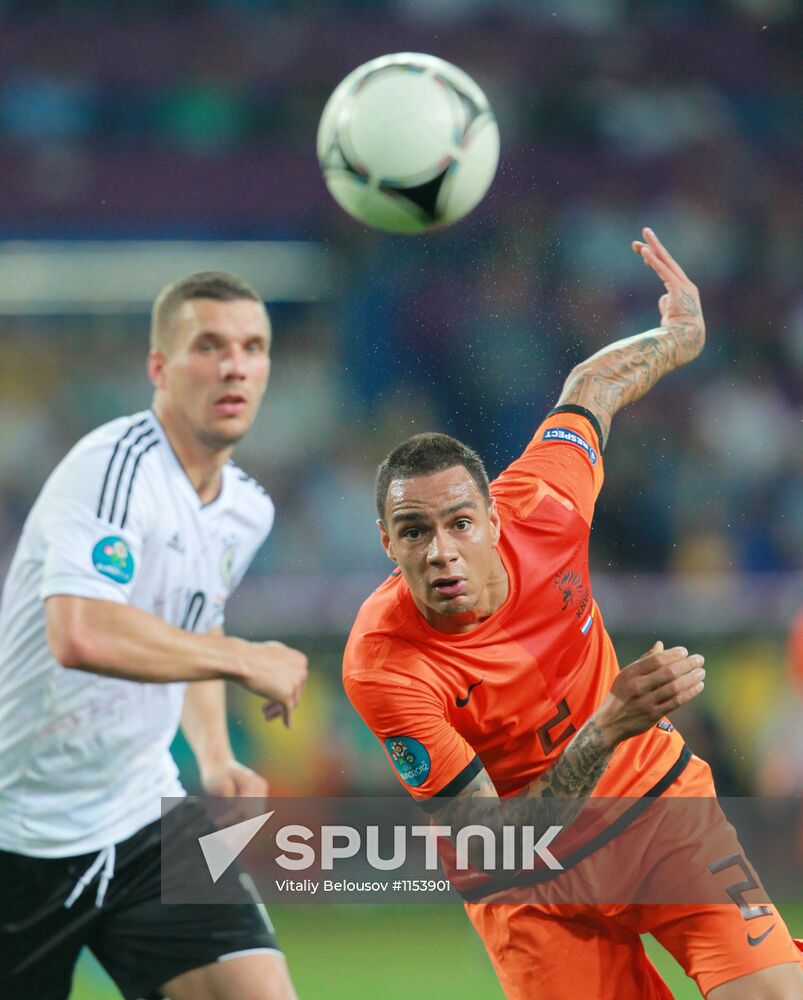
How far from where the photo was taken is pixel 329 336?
12.0m

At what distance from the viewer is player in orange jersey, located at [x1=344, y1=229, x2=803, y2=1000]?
3951mm

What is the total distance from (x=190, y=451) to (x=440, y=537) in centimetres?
112

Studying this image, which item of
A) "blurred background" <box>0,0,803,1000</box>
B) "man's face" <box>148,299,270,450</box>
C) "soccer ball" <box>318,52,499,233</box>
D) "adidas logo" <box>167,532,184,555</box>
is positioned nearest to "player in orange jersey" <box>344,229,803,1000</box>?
"adidas logo" <box>167,532,184,555</box>

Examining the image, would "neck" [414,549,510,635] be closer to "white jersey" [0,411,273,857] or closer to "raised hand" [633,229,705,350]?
"white jersey" [0,411,273,857]

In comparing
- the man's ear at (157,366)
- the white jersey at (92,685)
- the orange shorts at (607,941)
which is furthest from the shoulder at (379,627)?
the man's ear at (157,366)

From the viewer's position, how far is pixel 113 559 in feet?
13.8

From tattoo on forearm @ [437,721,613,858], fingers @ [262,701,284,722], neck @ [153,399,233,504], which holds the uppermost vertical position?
neck @ [153,399,233,504]

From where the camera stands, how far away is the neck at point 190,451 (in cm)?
470

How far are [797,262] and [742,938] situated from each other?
10058 mm

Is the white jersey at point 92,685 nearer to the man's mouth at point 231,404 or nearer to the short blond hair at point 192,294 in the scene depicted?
the man's mouth at point 231,404

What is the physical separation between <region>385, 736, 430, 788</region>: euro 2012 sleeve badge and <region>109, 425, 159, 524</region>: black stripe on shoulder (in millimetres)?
1093

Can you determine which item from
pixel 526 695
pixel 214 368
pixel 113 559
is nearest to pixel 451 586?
pixel 526 695

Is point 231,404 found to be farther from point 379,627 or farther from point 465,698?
point 465,698

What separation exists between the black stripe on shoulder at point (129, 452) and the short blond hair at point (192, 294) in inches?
16.2
